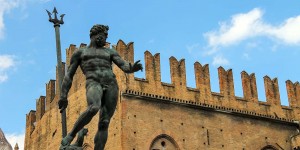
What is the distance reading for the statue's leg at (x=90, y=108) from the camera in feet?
26.8

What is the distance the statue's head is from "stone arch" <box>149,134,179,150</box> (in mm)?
16753

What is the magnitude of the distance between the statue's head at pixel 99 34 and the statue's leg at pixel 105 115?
2.11 ft

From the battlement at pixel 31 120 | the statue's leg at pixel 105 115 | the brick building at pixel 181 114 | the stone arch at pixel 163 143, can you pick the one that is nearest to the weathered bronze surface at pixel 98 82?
the statue's leg at pixel 105 115

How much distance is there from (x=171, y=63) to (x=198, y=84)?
146 cm

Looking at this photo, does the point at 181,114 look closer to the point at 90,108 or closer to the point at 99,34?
the point at 99,34

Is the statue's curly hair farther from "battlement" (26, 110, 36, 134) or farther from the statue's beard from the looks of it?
"battlement" (26, 110, 36, 134)

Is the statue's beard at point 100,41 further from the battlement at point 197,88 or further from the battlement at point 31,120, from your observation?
the battlement at point 31,120

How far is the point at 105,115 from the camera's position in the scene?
8.54m

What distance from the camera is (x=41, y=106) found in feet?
99.6

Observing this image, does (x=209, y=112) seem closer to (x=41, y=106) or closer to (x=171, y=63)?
(x=171, y=63)

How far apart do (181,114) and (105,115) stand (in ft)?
59.0

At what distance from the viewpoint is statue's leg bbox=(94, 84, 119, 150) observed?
8.45 metres

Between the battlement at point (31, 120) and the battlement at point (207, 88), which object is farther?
the battlement at point (31, 120)

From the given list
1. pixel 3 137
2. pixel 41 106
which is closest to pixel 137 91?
pixel 41 106
